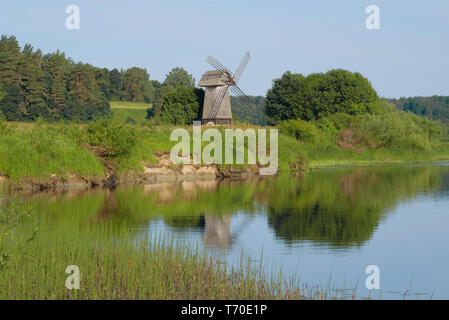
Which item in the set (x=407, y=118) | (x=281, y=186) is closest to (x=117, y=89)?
(x=407, y=118)

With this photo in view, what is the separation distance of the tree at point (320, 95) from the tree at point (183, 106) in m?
18.1

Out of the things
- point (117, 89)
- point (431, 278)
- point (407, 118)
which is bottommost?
point (431, 278)

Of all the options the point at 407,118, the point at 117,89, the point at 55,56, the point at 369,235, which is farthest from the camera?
the point at 117,89

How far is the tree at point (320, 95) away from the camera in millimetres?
95938

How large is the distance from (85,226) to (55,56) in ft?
312

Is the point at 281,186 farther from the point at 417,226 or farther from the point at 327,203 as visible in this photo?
the point at 417,226

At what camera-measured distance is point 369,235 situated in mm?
21578

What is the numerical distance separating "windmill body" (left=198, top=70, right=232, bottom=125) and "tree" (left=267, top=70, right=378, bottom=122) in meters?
23.2

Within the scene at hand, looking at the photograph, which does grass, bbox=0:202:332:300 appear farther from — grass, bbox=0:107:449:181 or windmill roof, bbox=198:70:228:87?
windmill roof, bbox=198:70:228:87

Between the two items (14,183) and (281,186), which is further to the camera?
(281,186)

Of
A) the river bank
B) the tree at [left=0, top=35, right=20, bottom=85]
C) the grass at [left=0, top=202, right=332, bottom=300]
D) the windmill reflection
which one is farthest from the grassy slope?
the grass at [left=0, top=202, right=332, bottom=300]

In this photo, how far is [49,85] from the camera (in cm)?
9988

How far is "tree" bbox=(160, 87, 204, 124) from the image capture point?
8512cm

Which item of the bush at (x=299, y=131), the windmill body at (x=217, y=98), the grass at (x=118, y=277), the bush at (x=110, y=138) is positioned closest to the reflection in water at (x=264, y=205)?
the bush at (x=110, y=138)
